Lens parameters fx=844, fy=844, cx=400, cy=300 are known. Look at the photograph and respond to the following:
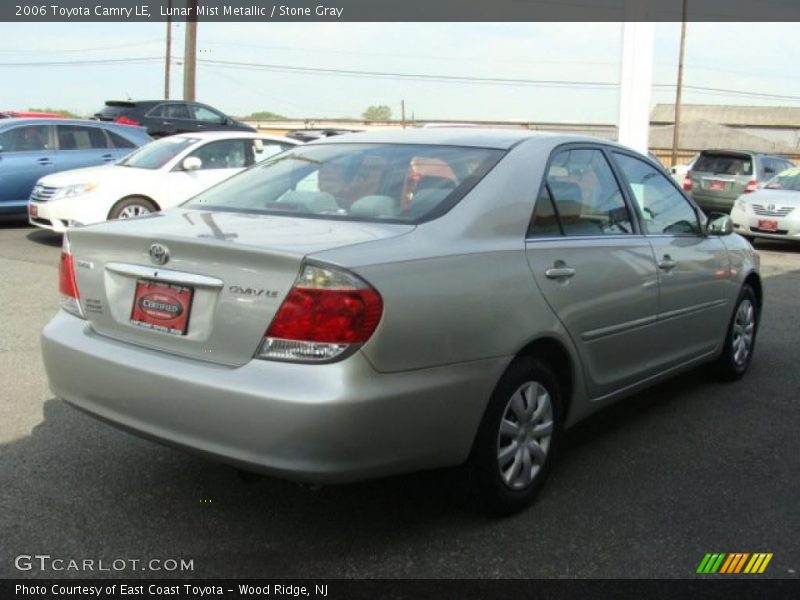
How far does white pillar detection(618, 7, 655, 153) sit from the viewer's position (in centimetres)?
1055

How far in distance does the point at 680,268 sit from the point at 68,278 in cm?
313

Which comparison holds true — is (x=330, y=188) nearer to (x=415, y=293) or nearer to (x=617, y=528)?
(x=415, y=293)

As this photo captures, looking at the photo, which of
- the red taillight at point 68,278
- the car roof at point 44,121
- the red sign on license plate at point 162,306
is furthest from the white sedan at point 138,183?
the red sign on license plate at point 162,306

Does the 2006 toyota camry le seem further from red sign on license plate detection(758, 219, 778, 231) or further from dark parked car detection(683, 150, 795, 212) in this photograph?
dark parked car detection(683, 150, 795, 212)

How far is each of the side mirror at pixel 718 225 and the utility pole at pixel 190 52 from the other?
18877mm

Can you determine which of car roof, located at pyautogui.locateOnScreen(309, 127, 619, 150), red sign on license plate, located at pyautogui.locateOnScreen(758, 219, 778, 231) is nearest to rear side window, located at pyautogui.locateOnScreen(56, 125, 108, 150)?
car roof, located at pyautogui.locateOnScreen(309, 127, 619, 150)

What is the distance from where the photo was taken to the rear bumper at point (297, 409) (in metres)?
2.72

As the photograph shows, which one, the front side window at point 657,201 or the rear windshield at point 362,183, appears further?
the front side window at point 657,201

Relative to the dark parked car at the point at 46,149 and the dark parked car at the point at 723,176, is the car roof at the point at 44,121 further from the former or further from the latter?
the dark parked car at the point at 723,176

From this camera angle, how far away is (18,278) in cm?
844

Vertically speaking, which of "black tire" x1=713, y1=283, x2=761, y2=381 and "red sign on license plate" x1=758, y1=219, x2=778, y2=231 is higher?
"red sign on license plate" x1=758, y1=219, x2=778, y2=231

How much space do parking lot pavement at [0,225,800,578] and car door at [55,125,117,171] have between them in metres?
8.66

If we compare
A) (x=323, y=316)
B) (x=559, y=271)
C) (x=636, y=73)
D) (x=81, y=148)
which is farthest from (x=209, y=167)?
(x=323, y=316)

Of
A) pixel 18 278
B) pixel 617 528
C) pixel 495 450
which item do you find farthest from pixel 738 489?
pixel 18 278
